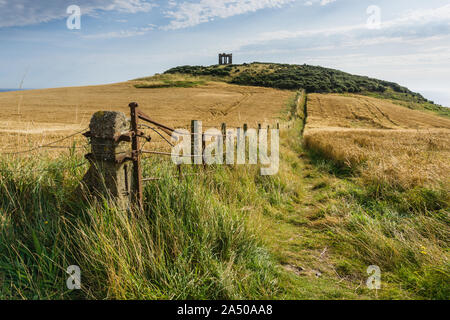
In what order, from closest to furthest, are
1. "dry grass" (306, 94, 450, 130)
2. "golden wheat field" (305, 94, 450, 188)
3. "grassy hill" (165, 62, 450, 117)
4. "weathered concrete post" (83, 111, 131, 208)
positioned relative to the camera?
"weathered concrete post" (83, 111, 131, 208) < "golden wheat field" (305, 94, 450, 188) < "dry grass" (306, 94, 450, 130) < "grassy hill" (165, 62, 450, 117)

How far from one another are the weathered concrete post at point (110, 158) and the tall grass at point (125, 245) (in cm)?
21

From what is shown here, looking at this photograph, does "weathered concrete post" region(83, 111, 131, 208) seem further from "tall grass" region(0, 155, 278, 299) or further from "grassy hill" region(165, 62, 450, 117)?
"grassy hill" region(165, 62, 450, 117)

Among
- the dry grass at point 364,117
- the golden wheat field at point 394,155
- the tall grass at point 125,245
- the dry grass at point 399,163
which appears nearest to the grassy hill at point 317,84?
the dry grass at point 364,117

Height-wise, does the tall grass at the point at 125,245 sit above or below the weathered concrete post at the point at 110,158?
below

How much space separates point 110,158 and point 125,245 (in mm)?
1018

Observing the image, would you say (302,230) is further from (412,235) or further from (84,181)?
(84,181)

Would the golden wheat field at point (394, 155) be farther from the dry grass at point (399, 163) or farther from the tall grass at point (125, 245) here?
the tall grass at point (125, 245)

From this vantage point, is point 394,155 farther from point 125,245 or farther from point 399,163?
point 125,245

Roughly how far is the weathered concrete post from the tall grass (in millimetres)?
210

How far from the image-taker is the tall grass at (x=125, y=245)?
8.27 feet

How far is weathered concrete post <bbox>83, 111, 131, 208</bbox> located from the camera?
302 cm

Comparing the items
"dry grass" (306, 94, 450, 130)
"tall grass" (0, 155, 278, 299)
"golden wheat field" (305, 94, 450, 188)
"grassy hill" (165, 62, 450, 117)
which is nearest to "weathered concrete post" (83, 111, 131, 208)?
"tall grass" (0, 155, 278, 299)

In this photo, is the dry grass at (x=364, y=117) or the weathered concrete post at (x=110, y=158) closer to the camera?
the weathered concrete post at (x=110, y=158)

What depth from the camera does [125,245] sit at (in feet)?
8.77
